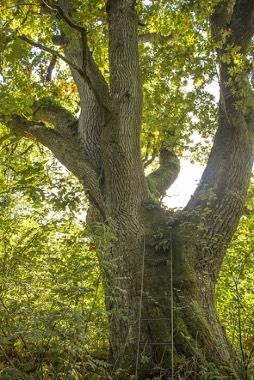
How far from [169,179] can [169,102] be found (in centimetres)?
180

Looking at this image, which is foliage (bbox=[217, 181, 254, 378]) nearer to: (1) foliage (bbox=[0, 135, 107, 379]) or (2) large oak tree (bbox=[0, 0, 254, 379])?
(2) large oak tree (bbox=[0, 0, 254, 379])

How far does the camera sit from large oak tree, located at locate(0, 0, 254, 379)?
3965 mm

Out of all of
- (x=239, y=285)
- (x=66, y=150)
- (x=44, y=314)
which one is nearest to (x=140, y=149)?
(x=66, y=150)

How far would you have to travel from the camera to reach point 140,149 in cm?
612

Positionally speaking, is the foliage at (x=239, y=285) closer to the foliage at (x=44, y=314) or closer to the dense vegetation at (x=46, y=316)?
the dense vegetation at (x=46, y=316)

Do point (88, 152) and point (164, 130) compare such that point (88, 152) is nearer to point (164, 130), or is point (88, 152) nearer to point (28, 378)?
point (164, 130)

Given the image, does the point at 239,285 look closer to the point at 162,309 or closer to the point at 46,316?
the point at 162,309

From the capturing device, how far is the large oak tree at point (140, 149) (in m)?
3.96

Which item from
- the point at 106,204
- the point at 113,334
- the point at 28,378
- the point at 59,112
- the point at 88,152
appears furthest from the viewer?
the point at 59,112

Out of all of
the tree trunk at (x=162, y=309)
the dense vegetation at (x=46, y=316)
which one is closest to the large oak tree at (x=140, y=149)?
the tree trunk at (x=162, y=309)

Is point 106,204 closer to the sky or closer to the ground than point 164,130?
closer to the ground

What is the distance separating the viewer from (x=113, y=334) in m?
4.22

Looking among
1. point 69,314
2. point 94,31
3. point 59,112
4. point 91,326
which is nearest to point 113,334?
point 91,326

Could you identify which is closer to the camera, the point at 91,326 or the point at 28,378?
the point at 28,378
